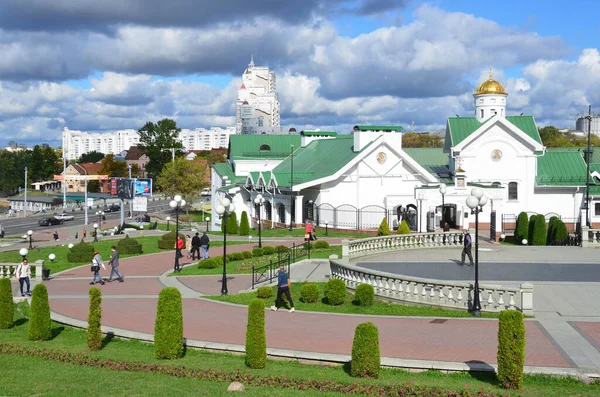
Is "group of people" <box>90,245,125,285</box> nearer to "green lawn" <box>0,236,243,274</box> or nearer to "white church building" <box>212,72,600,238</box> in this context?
"green lawn" <box>0,236,243,274</box>

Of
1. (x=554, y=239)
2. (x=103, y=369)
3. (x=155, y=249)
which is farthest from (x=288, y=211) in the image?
(x=103, y=369)

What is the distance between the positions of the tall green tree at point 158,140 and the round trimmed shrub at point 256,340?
103167mm

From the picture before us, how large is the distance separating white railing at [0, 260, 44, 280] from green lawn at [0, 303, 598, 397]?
469 inches

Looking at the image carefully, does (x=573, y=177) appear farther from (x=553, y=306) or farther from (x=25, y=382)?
(x=25, y=382)

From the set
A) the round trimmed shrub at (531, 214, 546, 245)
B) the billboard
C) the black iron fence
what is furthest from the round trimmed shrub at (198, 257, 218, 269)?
the billboard

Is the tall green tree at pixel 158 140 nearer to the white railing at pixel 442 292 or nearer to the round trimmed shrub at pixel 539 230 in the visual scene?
the round trimmed shrub at pixel 539 230

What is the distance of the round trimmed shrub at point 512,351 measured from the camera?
37.4ft

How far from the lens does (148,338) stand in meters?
15.8

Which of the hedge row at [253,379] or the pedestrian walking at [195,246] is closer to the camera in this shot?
the hedge row at [253,379]

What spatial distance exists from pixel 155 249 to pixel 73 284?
41.0ft

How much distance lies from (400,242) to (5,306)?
18.7 meters

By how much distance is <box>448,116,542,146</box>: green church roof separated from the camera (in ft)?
178

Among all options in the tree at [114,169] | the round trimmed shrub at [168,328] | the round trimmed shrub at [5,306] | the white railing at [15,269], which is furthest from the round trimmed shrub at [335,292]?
the tree at [114,169]

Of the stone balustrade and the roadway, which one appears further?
the roadway
